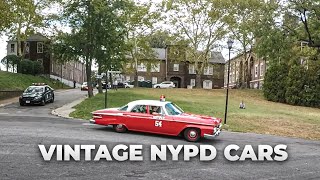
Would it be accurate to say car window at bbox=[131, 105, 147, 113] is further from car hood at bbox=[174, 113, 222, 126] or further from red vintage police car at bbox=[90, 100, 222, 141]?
car hood at bbox=[174, 113, 222, 126]

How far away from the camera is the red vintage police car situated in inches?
595

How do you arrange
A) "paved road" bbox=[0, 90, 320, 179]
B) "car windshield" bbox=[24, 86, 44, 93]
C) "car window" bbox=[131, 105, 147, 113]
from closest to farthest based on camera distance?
"paved road" bbox=[0, 90, 320, 179], "car window" bbox=[131, 105, 147, 113], "car windshield" bbox=[24, 86, 44, 93]

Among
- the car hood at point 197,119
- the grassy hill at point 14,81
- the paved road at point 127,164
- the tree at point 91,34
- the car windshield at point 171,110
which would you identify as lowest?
the paved road at point 127,164

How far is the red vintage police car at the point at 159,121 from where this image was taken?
15.1 m

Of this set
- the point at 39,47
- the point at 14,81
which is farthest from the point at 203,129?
the point at 39,47

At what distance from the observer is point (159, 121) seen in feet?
51.1

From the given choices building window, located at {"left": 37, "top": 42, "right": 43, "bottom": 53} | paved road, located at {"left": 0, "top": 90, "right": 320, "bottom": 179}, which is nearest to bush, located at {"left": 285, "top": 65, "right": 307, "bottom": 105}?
paved road, located at {"left": 0, "top": 90, "right": 320, "bottom": 179}

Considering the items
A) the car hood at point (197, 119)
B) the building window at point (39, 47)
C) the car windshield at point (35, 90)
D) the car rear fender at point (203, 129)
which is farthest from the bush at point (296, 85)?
the building window at point (39, 47)

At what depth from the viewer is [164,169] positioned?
999cm

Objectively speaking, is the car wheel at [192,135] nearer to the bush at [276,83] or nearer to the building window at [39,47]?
the bush at [276,83]

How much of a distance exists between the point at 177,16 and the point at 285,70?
56.5ft

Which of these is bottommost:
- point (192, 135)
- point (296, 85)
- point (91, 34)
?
point (192, 135)

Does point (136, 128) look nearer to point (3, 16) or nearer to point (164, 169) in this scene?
point (164, 169)

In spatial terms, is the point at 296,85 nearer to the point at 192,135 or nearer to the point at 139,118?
the point at 192,135
